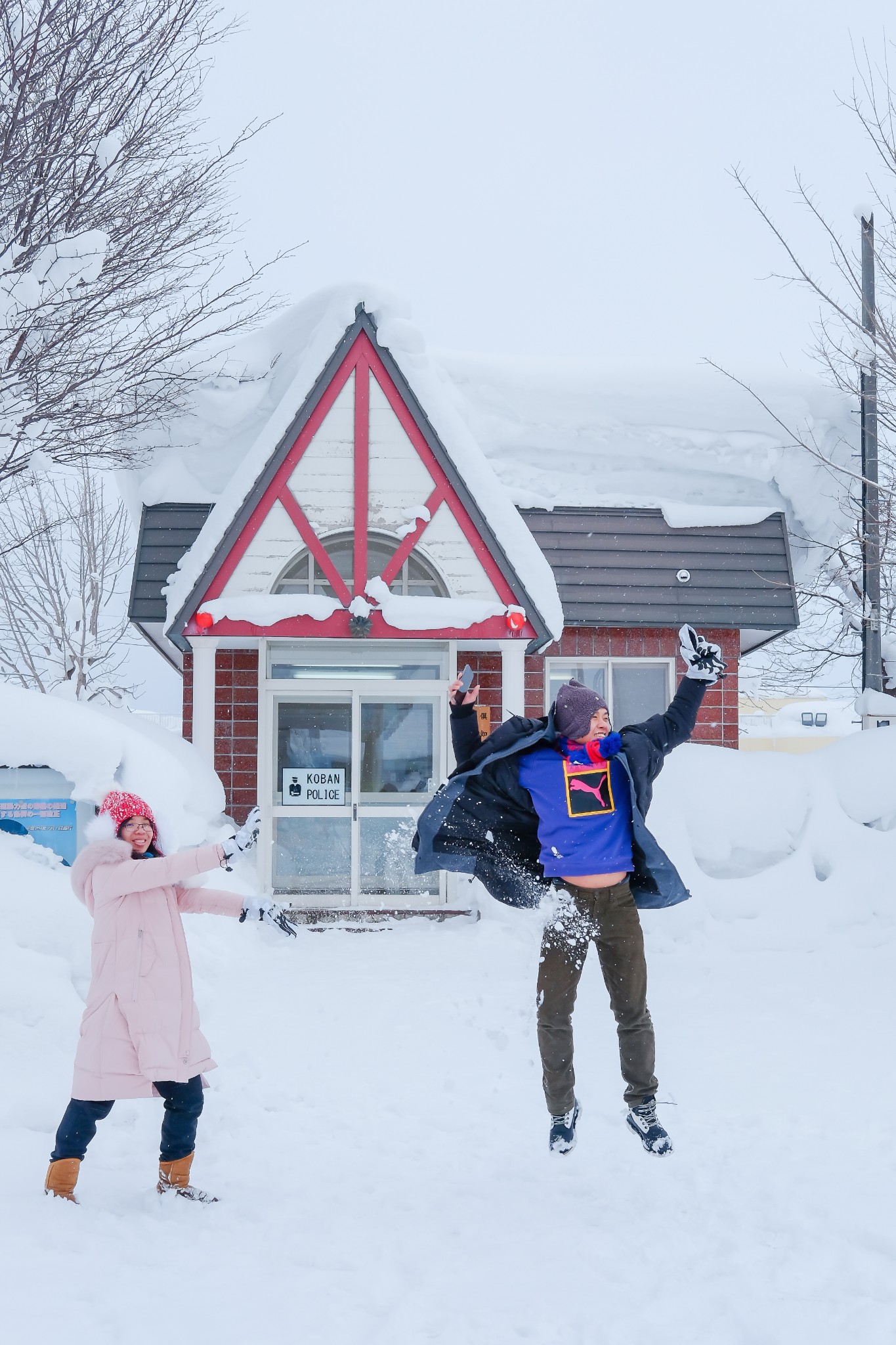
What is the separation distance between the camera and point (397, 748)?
9.79 metres

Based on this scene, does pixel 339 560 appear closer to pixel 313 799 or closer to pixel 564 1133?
pixel 313 799

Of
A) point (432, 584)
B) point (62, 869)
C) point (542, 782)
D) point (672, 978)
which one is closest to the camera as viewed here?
point (542, 782)

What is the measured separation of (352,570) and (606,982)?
614 cm

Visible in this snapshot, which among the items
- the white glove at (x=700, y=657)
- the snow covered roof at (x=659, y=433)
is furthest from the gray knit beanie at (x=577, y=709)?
the snow covered roof at (x=659, y=433)

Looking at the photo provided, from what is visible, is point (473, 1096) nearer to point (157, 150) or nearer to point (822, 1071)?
point (822, 1071)

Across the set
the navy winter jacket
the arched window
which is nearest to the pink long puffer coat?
the navy winter jacket

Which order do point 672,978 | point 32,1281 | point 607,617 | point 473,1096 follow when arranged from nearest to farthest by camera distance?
point 32,1281 < point 473,1096 < point 672,978 < point 607,617

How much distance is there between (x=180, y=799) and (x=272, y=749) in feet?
5.70

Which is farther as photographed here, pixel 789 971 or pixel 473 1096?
pixel 789 971

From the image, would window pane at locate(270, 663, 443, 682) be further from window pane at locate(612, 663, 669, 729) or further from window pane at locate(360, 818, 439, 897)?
window pane at locate(612, 663, 669, 729)

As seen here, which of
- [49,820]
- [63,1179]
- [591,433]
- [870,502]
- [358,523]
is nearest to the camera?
[63,1179]

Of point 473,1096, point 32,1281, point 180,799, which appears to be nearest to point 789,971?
point 473,1096

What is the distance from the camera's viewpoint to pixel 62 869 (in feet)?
21.9

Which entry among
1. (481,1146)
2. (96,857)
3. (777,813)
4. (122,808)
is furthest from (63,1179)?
(777,813)
